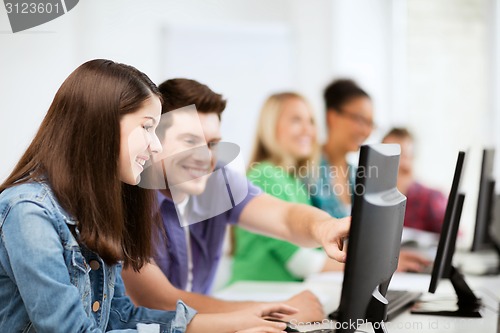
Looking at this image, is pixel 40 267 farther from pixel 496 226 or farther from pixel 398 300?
pixel 496 226

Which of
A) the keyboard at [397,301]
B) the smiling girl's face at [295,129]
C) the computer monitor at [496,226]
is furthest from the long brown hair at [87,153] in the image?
the computer monitor at [496,226]

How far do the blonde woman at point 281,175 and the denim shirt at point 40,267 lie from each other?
1.02 meters

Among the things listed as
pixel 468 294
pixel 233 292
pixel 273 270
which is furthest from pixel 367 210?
pixel 273 270

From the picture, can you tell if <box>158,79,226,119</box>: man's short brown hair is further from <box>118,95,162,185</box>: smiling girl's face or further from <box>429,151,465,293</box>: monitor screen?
<box>429,151,465,293</box>: monitor screen

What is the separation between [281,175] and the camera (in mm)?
2256

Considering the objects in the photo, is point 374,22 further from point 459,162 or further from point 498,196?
point 459,162

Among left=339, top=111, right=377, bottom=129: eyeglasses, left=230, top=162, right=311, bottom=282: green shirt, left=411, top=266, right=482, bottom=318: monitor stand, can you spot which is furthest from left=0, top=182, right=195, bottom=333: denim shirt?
left=339, top=111, right=377, bottom=129: eyeglasses

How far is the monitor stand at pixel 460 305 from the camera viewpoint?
1650mm

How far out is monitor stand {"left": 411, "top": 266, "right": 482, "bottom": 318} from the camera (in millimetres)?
1650

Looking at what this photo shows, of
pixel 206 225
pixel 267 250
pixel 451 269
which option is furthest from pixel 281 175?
pixel 451 269

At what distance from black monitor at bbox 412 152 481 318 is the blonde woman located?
1.88ft

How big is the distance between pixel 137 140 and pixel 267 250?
1.23 m

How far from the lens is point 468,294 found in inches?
69.0

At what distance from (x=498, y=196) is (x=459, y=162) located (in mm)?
1442
